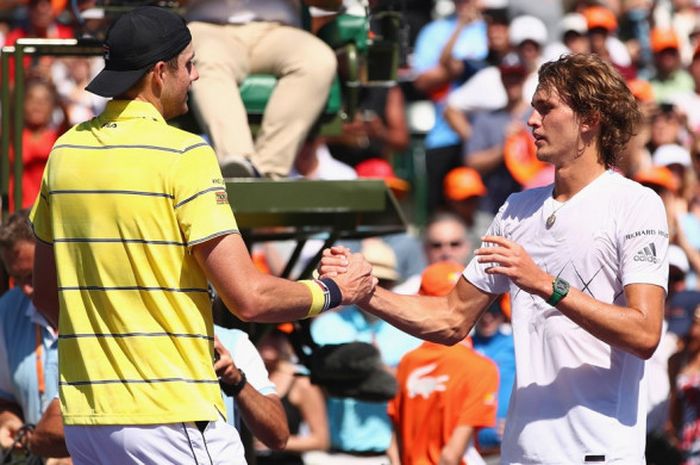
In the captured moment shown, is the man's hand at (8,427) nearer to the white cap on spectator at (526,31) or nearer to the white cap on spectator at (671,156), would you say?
the white cap on spectator at (671,156)

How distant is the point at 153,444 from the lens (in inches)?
174

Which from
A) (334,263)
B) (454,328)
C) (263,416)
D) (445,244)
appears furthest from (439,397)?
(445,244)

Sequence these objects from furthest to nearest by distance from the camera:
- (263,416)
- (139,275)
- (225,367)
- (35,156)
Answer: (35,156) < (263,416) < (225,367) < (139,275)

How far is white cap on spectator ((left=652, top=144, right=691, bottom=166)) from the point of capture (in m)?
12.1

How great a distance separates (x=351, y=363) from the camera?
7172 mm

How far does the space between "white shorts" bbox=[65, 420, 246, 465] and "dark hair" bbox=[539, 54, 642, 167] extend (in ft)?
5.44

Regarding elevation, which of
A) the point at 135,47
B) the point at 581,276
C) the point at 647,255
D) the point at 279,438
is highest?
the point at 135,47

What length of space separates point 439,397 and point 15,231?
7.70ft

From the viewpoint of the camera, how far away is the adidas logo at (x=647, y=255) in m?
4.82

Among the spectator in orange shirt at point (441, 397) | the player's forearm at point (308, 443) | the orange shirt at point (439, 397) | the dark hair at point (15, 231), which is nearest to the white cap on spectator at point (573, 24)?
the player's forearm at point (308, 443)

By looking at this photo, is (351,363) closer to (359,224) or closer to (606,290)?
(359,224)

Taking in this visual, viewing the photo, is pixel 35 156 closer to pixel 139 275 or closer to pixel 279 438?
pixel 279 438

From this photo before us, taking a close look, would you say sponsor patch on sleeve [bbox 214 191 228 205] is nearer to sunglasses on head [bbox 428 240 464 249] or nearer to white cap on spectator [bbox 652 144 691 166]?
sunglasses on head [bbox 428 240 464 249]

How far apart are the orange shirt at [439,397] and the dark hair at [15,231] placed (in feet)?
7.11
